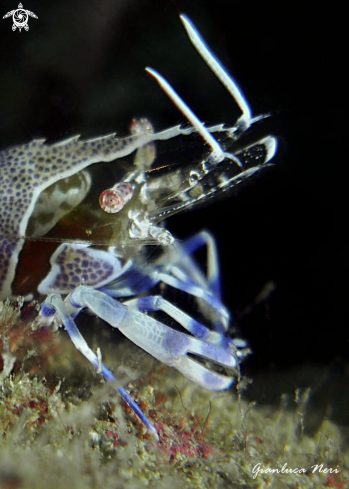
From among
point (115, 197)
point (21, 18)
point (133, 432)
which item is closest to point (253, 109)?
point (115, 197)

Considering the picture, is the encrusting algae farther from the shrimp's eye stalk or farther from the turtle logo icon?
the turtle logo icon

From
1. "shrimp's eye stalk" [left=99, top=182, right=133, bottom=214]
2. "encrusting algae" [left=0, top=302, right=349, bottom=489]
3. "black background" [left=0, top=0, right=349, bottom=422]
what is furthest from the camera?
"shrimp's eye stalk" [left=99, top=182, right=133, bottom=214]

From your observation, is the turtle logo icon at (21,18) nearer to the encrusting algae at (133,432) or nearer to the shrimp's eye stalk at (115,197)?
the shrimp's eye stalk at (115,197)

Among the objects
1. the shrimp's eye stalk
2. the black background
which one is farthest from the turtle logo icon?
the shrimp's eye stalk

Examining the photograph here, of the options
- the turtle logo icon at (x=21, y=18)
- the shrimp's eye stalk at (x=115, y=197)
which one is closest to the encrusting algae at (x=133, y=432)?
the shrimp's eye stalk at (x=115, y=197)

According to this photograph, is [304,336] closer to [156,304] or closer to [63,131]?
[156,304]
